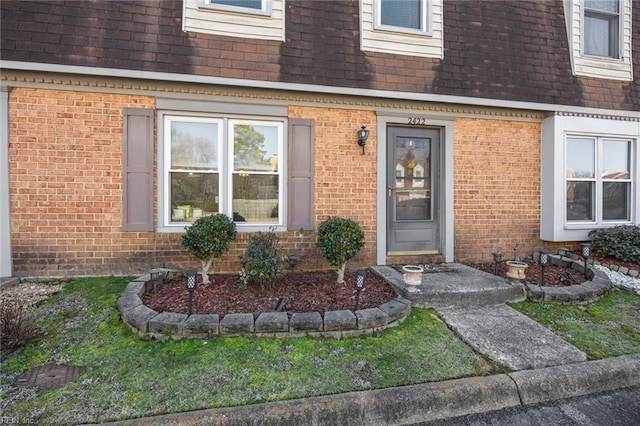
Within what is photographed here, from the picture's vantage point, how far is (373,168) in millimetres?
5562

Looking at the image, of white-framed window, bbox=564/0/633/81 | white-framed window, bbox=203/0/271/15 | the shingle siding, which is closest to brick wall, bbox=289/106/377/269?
the shingle siding

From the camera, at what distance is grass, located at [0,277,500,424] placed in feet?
7.51

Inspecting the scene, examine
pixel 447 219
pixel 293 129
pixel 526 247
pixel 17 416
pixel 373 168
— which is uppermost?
pixel 293 129

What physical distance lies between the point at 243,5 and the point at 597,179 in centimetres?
746

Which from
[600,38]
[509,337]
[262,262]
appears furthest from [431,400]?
[600,38]

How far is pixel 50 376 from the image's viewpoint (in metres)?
2.61

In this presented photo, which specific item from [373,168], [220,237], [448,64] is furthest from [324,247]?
[448,64]

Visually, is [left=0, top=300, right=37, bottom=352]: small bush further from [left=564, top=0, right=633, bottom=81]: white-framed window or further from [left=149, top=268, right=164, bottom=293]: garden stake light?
[left=564, top=0, right=633, bottom=81]: white-framed window

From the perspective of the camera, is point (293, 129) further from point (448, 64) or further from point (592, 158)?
point (592, 158)

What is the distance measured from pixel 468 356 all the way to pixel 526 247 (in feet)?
14.0

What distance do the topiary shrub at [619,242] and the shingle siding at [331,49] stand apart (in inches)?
97.6

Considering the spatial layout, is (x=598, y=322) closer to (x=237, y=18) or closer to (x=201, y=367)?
(x=201, y=367)

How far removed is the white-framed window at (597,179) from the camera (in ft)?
20.7

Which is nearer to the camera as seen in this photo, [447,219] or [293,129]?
[293,129]
